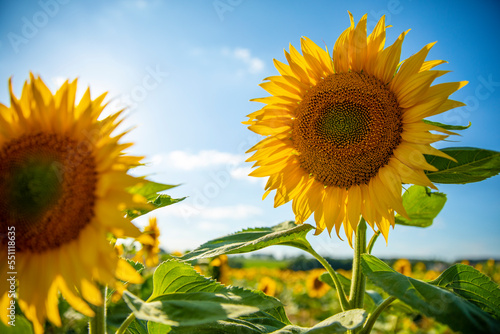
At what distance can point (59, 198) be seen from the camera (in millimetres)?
1387

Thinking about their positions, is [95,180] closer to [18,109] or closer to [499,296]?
[18,109]

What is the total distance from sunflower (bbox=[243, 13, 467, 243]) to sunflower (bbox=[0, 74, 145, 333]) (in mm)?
1054

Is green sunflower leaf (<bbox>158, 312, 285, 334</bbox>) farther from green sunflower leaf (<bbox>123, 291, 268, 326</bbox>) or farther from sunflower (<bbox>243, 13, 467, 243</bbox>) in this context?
sunflower (<bbox>243, 13, 467, 243</bbox>)

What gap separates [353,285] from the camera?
1966mm

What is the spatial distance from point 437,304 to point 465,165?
729 millimetres

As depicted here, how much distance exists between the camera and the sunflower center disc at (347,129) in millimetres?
2008

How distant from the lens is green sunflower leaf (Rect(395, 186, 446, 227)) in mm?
2332

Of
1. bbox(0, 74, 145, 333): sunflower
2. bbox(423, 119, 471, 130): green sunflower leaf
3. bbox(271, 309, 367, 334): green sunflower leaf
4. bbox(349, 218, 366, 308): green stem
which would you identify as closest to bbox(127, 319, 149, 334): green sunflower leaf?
bbox(0, 74, 145, 333): sunflower

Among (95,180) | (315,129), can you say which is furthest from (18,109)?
(315,129)

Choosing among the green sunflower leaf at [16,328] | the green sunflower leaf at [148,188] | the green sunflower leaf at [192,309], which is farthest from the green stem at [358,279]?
the green sunflower leaf at [16,328]

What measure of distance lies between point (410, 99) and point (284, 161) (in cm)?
Answer: 80

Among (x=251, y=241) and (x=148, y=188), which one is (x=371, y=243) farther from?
(x=148, y=188)

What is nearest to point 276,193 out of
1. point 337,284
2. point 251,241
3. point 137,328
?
point 251,241

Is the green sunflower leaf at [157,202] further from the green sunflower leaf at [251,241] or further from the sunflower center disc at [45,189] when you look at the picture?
the green sunflower leaf at [251,241]
